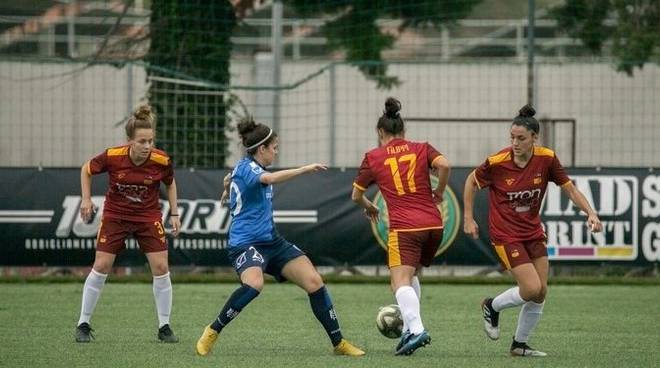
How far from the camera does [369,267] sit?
65.3 ft

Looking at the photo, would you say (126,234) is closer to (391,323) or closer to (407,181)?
(391,323)

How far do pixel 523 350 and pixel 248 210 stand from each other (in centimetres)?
233

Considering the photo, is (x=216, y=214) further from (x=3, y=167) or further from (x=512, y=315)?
(x=512, y=315)

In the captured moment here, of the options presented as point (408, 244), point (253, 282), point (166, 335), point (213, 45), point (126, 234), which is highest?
point (213, 45)

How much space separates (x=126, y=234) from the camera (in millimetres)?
12180

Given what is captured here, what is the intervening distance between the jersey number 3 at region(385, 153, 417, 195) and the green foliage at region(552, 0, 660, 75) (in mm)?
12137

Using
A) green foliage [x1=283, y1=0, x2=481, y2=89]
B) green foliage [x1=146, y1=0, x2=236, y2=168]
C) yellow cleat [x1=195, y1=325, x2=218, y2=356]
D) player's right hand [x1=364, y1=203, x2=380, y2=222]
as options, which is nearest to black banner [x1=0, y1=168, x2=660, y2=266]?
green foliage [x1=146, y1=0, x2=236, y2=168]

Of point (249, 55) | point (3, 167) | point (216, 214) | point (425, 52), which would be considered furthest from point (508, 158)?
point (425, 52)

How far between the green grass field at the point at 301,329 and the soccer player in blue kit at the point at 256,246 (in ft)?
0.78

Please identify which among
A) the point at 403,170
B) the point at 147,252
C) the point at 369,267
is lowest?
the point at 369,267

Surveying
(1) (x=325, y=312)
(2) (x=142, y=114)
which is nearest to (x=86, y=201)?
(2) (x=142, y=114)

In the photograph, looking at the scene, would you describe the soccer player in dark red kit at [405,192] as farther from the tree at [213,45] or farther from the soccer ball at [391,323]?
the tree at [213,45]

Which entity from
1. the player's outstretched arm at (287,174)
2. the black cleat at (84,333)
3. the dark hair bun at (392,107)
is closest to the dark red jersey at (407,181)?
the dark hair bun at (392,107)

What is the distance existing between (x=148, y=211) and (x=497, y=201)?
3046 mm
